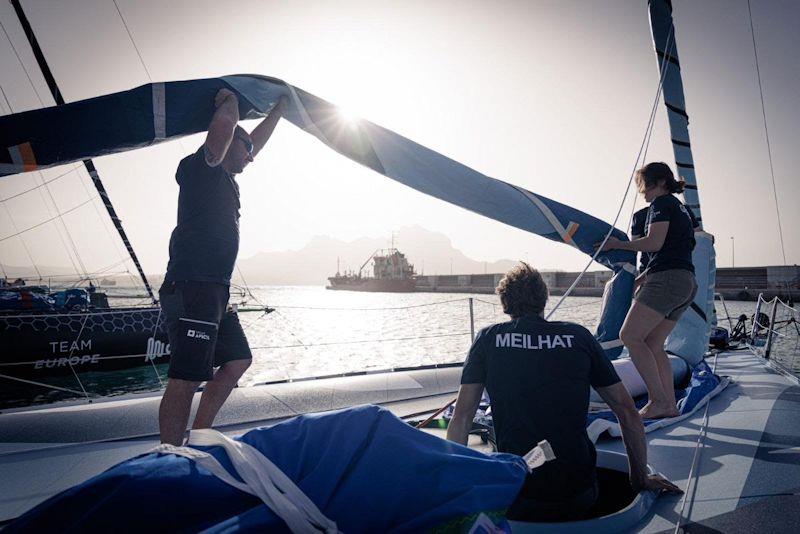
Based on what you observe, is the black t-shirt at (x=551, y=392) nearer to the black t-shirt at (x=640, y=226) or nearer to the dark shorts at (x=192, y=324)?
the dark shorts at (x=192, y=324)

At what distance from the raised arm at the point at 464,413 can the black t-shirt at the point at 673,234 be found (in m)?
2.22

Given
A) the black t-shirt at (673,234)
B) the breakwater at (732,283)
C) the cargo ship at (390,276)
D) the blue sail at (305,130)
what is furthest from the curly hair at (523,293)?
the cargo ship at (390,276)

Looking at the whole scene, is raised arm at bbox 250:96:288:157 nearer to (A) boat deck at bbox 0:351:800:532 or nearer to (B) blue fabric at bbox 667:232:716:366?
(A) boat deck at bbox 0:351:800:532

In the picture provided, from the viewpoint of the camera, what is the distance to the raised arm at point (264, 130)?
95.1 inches

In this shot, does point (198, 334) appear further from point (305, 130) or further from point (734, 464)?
point (734, 464)

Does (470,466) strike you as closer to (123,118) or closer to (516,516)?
(516,516)

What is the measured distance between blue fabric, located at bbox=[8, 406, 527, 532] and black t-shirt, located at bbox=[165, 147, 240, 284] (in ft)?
3.79

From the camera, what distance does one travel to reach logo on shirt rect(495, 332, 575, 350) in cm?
159

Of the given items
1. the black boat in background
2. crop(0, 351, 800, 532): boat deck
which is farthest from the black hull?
crop(0, 351, 800, 532): boat deck

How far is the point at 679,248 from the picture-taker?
315cm

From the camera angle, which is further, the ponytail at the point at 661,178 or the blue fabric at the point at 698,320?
the blue fabric at the point at 698,320

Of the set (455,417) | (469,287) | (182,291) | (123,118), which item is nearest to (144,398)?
(182,291)

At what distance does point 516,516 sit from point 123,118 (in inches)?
96.5

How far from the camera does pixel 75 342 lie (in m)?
11.6
